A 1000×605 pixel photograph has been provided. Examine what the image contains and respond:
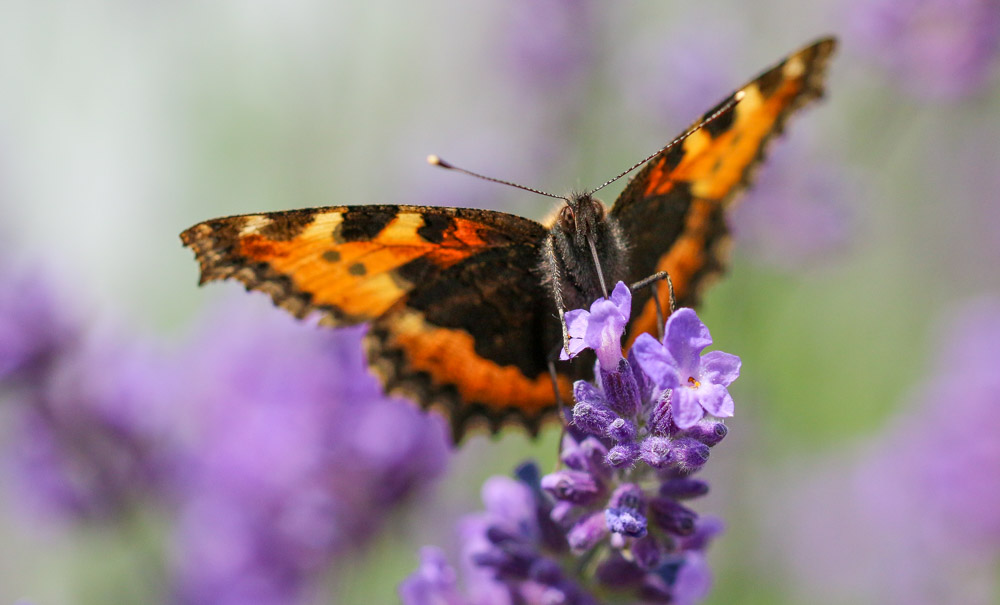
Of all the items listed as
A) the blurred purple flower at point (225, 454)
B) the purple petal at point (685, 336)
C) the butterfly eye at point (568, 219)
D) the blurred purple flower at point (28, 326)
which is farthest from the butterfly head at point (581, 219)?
the blurred purple flower at point (28, 326)

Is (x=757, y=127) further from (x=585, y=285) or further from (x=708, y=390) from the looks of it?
(x=708, y=390)

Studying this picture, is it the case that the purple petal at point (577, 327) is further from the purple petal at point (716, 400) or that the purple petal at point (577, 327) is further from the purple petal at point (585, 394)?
the purple petal at point (716, 400)

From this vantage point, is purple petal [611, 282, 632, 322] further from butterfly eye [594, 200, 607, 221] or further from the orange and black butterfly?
butterfly eye [594, 200, 607, 221]

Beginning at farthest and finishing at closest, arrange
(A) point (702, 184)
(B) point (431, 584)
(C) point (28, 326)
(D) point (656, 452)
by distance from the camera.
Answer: (C) point (28, 326) < (A) point (702, 184) < (B) point (431, 584) < (D) point (656, 452)

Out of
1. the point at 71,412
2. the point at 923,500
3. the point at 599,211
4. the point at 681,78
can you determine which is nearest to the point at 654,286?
the point at 599,211

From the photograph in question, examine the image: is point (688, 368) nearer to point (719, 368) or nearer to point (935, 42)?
point (719, 368)
